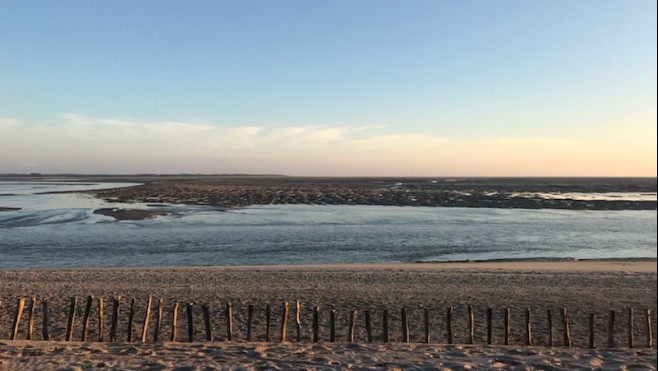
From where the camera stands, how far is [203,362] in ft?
32.4

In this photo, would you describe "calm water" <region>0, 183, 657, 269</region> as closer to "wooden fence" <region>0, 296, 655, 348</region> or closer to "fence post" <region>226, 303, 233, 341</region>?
"wooden fence" <region>0, 296, 655, 348</region>

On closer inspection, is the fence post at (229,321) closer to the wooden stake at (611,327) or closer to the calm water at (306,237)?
the wooden stake at (611,327)

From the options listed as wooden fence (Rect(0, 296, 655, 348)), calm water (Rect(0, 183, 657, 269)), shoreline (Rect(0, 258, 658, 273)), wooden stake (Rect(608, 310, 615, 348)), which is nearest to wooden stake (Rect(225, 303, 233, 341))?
wooden fence (Rect(0, 296, 655, 348))

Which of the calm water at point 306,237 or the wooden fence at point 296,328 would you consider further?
the calm water at point 306,237

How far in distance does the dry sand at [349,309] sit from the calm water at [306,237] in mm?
3750

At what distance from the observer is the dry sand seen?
10125 mm

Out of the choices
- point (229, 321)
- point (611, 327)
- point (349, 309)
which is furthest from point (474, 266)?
point (229, 321)

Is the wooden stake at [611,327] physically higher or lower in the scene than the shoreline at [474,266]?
higher

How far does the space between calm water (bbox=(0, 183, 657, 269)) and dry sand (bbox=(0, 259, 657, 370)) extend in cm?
375

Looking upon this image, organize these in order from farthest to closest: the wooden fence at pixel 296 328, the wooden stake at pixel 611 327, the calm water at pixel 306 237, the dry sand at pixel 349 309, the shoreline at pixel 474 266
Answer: the calm water at pixel 306 237 < the shoreline at pixel 474 266 < the wooden fence at pixel 296 328 < the wooden stake at pixel 611 327 < the dry sand at pixel 349 309

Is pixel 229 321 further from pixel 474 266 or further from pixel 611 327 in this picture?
pixel 474 266

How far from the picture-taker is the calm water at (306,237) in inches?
1056

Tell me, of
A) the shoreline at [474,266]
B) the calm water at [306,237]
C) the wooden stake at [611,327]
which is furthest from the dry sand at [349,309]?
the calm water at [306,237]

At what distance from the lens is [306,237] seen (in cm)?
3362
